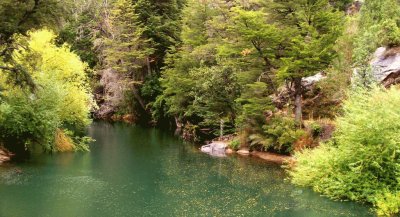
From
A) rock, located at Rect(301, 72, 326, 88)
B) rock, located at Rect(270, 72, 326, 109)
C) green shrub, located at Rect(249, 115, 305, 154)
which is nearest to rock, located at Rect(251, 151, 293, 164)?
green shrub, located at Rect(249, 115, 305, 154)

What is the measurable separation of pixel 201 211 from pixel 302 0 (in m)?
18.4

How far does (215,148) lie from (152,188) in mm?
13434

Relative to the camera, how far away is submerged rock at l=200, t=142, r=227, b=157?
117ft

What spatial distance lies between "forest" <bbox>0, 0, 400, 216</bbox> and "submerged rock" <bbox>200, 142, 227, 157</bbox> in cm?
74

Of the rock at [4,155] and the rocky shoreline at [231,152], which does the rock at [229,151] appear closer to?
the rocky shoreline at [231,152]

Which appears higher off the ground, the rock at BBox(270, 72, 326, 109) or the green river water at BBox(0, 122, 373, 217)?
the rock at BBox(270, 72, 326, 109)

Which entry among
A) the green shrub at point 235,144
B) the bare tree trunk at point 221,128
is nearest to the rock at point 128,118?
the bare tree trunk at point 221,128

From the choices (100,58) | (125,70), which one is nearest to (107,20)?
(100,58)

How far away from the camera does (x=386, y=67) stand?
96.9 feet

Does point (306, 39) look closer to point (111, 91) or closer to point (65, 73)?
point (65, 73)

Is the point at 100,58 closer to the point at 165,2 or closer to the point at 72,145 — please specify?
the point at 165,2

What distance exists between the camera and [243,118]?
35062 millimetres

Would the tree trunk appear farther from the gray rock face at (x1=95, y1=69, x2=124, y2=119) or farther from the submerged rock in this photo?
the gray rock face at (x1=95, y1=69, x2=124, y2=119)

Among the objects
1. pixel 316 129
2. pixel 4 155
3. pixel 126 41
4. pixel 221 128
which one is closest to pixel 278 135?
pixel 316 129
